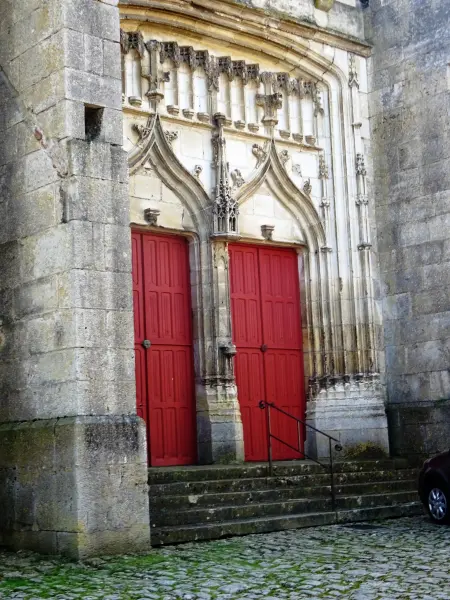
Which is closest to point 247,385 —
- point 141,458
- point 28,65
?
point 141,458

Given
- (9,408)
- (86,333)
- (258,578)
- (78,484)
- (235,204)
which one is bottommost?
(258,578)

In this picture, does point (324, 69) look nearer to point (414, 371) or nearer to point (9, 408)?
point (414, 371)

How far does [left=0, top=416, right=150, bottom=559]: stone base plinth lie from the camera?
844 cm

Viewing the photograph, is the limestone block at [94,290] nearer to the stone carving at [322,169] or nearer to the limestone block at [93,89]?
the limestone block at [93,89]

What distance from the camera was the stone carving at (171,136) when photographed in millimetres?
12533

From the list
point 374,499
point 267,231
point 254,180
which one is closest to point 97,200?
point 254,180

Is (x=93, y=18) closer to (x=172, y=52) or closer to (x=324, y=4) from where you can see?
(x=172, y=52)

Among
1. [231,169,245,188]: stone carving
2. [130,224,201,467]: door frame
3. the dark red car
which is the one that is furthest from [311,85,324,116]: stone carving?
the dark red car

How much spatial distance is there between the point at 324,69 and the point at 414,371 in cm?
449

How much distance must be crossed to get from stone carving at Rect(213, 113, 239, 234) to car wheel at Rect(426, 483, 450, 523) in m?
4.18

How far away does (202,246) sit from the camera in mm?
12828

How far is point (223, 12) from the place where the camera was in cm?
1305

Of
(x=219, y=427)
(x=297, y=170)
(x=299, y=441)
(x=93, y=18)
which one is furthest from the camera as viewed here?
(x=297, y=170)

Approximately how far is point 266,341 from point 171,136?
3053 mm
